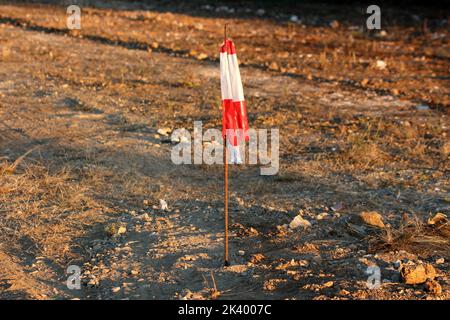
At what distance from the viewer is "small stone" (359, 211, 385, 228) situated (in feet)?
18.2

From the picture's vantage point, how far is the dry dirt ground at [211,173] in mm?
4906

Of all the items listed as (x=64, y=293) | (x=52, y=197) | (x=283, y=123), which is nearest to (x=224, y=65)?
(x=64, y=293)

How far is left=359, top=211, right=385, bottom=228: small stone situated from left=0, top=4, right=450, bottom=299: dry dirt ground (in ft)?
0.28

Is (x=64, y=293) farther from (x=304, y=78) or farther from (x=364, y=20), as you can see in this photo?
(x=364, y=20)

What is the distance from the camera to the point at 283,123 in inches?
331

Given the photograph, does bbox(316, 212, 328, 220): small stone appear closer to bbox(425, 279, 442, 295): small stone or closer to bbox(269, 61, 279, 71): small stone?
bbox(425, 279, 442, 295): small stone

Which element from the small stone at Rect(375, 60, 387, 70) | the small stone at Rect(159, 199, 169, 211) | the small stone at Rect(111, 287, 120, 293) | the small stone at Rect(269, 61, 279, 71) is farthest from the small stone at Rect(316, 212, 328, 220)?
the small stone at Rect(375, 60, 387, 70)

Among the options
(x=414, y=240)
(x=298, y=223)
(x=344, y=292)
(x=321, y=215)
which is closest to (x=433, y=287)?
(x=344, y=292)

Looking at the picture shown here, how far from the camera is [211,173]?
6926 mm

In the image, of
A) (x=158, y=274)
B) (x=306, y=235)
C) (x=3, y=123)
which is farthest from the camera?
(x=3, y=123)

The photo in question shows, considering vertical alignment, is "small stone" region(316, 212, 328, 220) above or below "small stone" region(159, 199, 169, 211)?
below

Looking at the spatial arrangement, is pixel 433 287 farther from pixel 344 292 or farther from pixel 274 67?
pixel 274 67

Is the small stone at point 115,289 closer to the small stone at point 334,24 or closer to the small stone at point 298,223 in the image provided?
the small stone at point 298,223

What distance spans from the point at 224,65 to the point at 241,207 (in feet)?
6.16
